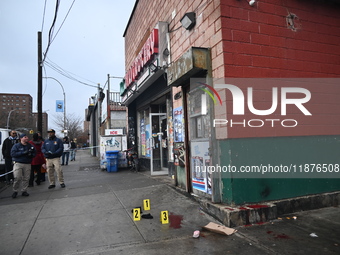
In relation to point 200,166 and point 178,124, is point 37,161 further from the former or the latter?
point 200,166

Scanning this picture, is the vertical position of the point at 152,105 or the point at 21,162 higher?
the point at 152,105

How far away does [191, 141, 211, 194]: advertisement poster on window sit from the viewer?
4.79m

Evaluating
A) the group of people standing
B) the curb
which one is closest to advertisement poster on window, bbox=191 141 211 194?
the curb

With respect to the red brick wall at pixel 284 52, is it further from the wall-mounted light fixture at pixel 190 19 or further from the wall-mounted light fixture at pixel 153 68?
the wall-mounted light fixture at pixel 153 68

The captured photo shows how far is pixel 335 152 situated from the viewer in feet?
16.9

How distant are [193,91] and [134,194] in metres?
2.90

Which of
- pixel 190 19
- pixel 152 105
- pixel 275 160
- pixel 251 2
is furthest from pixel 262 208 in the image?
pixel 152 105

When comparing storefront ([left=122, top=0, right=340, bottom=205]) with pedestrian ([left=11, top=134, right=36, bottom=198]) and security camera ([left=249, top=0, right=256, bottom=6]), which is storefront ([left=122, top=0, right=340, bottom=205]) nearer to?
security camera ([left=249, top=0, right=256, bottom=6])

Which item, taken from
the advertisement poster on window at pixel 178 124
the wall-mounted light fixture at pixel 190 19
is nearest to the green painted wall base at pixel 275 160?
the advertisement poster on window at pixel 178 124

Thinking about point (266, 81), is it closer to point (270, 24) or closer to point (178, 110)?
point (270, 24)

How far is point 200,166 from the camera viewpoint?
5.06 meters

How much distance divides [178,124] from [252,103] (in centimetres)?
208

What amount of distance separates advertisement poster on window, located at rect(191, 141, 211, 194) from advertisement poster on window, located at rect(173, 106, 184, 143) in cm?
66

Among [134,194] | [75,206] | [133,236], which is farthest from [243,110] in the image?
[75,206]
